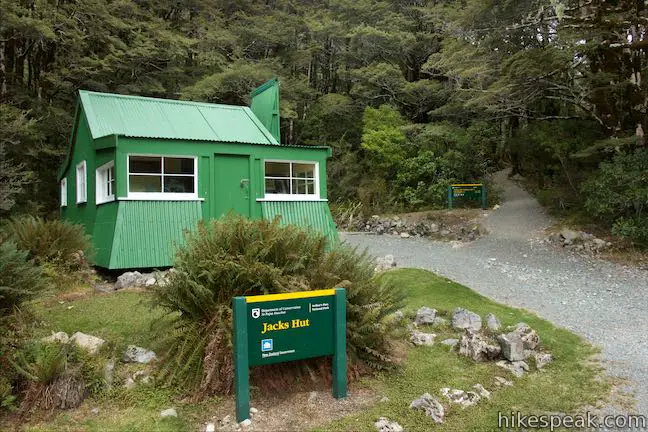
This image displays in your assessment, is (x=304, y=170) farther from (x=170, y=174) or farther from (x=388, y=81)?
(x=388, y=81)

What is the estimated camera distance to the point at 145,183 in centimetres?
1030

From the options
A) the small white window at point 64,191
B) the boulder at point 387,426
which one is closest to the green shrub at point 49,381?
the boulder at point 387,426

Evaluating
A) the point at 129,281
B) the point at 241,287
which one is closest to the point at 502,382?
the point at 241,287

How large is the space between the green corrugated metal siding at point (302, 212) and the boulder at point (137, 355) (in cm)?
661

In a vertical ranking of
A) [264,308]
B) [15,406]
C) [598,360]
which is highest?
[264,308]

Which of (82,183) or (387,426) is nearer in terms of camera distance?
(387,426)

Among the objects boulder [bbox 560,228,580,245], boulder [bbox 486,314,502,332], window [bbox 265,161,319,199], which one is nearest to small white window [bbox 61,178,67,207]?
window [bbox 265,161,319,199]

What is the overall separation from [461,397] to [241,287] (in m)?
2.32

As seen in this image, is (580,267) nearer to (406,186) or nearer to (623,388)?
(623,388)

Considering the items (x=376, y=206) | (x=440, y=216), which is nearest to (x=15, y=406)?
(x=440, y=216)

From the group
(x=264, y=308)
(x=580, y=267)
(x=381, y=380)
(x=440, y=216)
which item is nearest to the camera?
(x=264, y=308)

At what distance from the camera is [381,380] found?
174 inches

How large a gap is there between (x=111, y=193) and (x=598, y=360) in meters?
9.99

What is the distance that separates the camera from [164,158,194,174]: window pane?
10.7 meters
